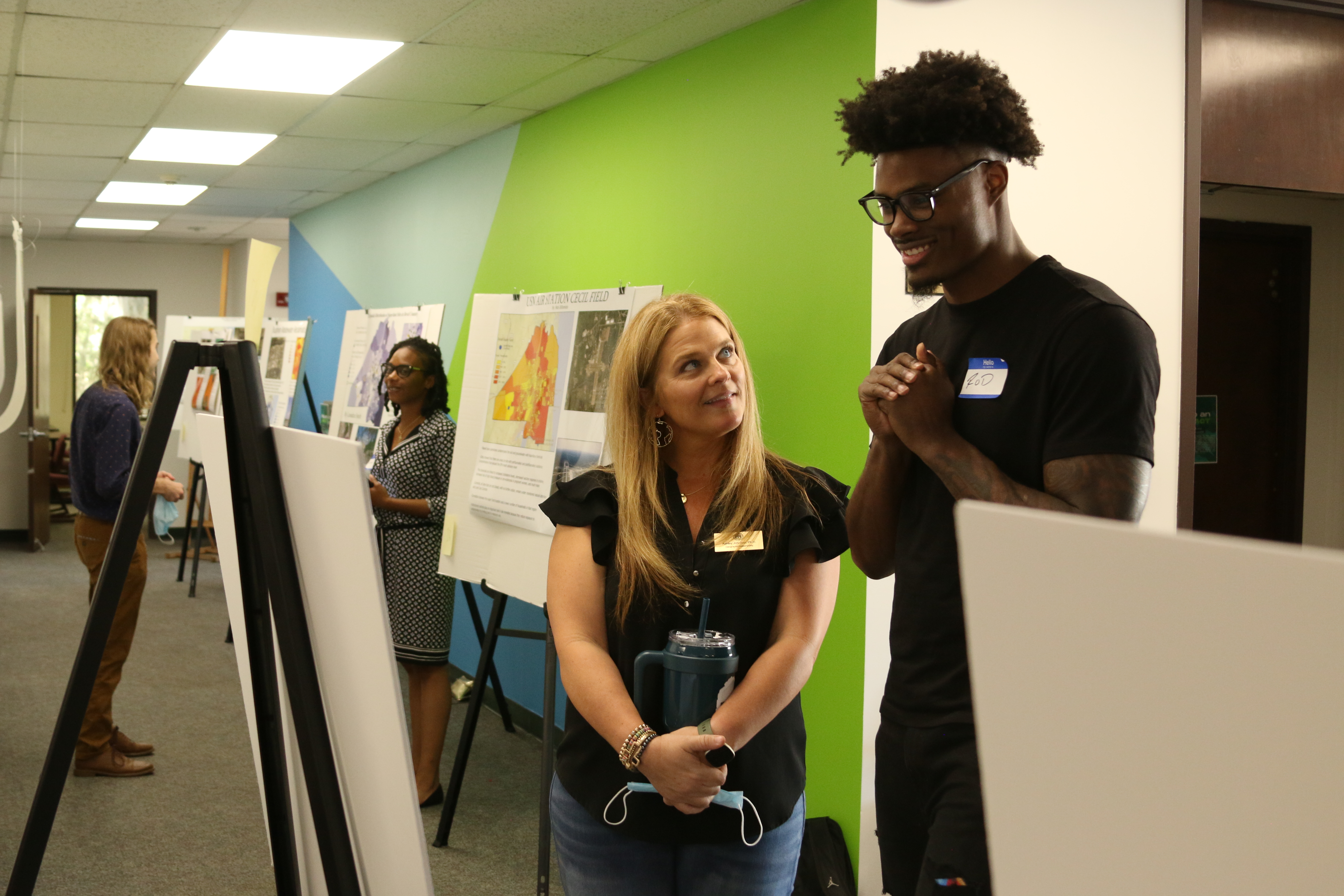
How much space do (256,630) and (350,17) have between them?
8.28 ft

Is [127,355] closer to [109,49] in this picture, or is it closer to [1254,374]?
[109,49]

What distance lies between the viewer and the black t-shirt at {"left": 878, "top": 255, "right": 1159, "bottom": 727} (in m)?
1.28

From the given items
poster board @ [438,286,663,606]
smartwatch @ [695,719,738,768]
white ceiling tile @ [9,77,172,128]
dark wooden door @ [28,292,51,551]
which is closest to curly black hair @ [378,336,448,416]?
poster board @ [438,286,663,606]

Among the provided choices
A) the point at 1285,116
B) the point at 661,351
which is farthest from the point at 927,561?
the point at 1285,116

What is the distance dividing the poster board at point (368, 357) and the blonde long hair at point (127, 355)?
885 millimetres

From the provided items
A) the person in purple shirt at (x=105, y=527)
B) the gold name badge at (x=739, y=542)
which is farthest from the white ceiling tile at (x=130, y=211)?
the gold name badge at (x=739, y=542)

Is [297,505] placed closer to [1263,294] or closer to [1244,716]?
[1244,716]

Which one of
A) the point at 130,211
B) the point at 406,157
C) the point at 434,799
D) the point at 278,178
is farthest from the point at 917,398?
the point at 130,211

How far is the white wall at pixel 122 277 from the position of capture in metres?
9.73

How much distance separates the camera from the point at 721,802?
1.61m

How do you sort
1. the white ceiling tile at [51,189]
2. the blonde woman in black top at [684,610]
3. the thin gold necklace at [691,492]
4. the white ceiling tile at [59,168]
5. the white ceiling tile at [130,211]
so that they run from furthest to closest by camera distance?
the white ceiling tile at [130,211] → the white ceiling tile at [51,189] → the white ceiling tile at [59,168] → the thin gold necklace at [691,492] → the blonde woman in black top at [684,610]

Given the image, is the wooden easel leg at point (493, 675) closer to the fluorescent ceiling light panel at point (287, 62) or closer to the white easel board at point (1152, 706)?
the fluorescent ceiling light panel at point (287, 62)

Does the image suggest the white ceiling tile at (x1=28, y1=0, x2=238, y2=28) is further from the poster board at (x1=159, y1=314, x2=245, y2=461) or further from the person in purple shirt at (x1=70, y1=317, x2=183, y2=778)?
the poster board at (x1=159, y1=314, x2=245, y2=461)

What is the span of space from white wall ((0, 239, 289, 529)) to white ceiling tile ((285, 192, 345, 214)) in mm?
1484
